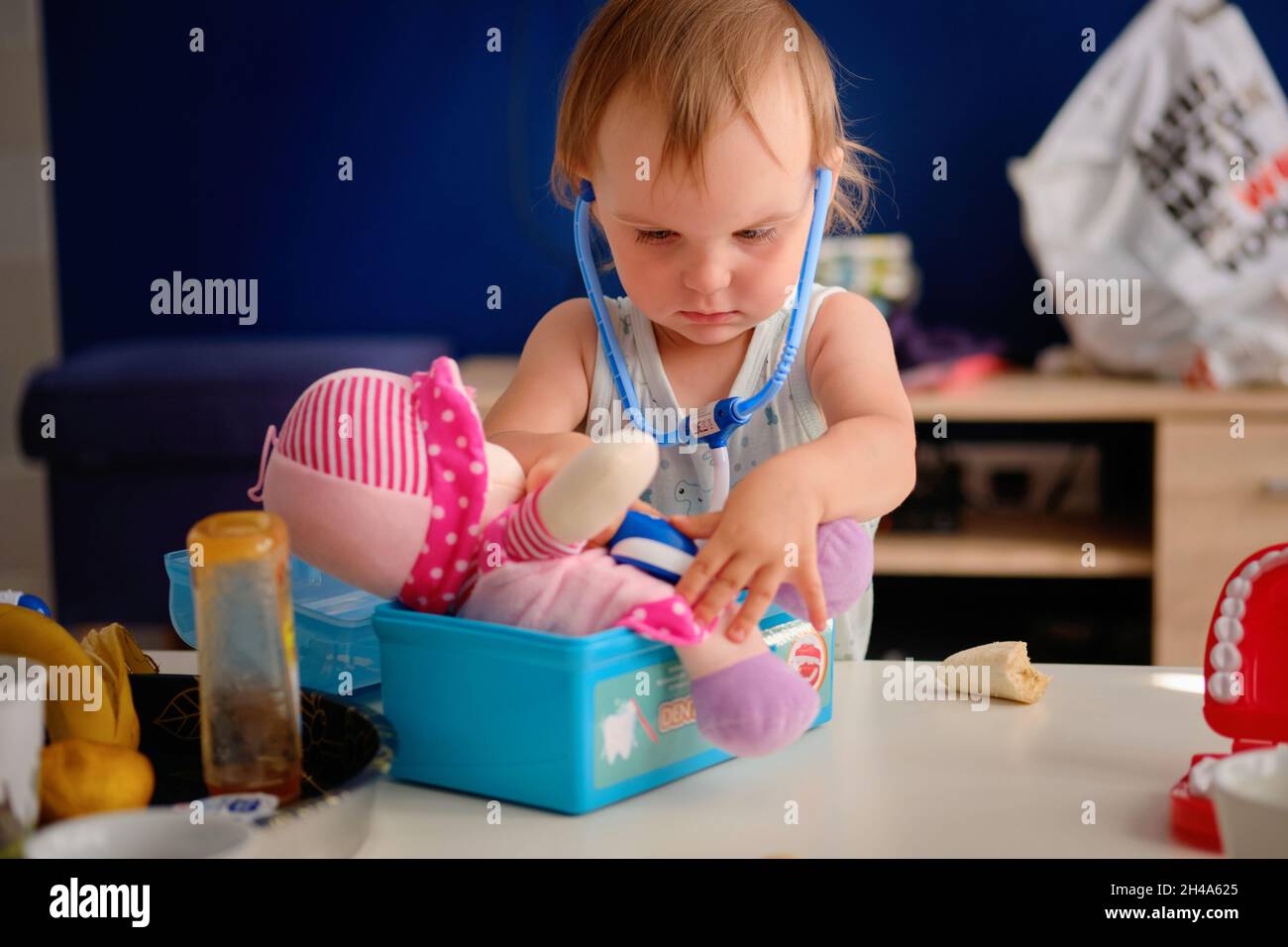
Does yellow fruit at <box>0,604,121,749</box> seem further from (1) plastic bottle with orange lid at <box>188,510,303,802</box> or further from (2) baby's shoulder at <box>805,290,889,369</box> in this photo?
(2) baby's shoulder at <box>805,290,889,369</box>

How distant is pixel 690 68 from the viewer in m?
0.86

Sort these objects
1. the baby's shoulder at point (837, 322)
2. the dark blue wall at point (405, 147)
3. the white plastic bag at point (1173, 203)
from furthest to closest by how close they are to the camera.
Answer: the dark blue wall at point (405, 147) → the white plastic bag at point (1173, 203) → the baby's shoulder at point (837, 322)

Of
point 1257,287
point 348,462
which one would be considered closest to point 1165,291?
point 1257,287

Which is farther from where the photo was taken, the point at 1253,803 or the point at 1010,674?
the point at 1010,674

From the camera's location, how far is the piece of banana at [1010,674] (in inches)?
33.7

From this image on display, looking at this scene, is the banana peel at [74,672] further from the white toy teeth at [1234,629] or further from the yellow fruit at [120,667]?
the white toy teeth at [1234,629]

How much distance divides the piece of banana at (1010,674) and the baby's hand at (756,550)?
184mm

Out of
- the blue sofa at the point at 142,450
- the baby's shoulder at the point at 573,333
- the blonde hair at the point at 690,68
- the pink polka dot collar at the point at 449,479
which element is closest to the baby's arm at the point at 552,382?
the baby's shoulder at the point at 573,333

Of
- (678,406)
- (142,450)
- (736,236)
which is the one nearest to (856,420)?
(736,236)

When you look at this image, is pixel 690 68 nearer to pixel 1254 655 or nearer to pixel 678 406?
pixel 678 406

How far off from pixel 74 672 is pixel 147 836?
0.54 ft

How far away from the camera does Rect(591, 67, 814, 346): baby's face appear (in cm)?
85

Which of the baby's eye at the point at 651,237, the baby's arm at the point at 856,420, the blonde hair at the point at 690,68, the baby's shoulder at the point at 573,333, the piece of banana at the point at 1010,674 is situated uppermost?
the blonde hair at the point at 690,68
